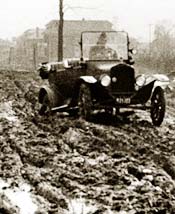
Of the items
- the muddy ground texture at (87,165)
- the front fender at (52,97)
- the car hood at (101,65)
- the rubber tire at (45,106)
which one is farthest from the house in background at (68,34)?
the muddy ground texture at (87,165)

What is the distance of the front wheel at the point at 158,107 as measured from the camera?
11.5 meters

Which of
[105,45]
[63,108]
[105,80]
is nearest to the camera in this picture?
[105,80]

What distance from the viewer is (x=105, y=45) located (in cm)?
1291

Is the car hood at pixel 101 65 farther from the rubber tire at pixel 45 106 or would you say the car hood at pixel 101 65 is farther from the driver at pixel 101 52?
the rubber tire at pixel 45 106

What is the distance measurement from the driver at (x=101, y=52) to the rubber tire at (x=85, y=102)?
3.80 ft

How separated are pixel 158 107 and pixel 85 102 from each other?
5.29 feet

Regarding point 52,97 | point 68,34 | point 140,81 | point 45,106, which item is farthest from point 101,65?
point 68,34

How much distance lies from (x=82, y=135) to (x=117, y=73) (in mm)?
2314

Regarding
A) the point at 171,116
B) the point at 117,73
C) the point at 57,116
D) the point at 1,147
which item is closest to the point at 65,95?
the point at 57,116

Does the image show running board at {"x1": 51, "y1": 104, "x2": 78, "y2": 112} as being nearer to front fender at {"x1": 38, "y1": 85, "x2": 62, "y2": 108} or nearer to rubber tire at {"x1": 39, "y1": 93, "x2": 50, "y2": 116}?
front fender at {"x1": 38, "y1": 85, "x2": 62, "y2": 108}

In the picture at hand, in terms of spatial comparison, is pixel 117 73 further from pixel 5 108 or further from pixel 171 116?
pixel 5 108

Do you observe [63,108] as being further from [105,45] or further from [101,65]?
[105,45]

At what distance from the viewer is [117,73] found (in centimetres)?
1170

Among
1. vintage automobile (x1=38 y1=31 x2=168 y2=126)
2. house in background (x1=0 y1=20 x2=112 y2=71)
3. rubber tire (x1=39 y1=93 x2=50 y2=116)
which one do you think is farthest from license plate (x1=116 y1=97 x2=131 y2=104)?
house in background (x1=0 y1=20 x2=112 y2=71)
